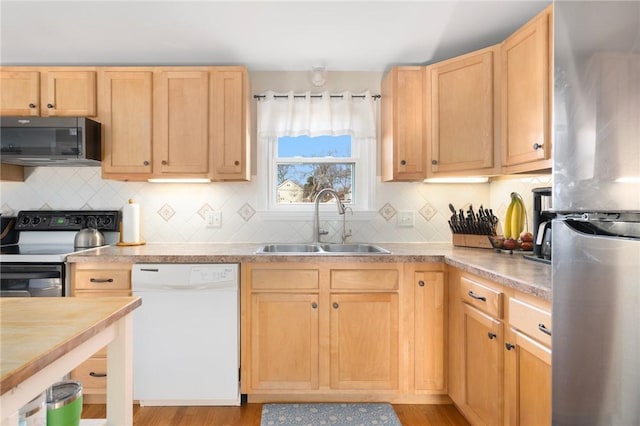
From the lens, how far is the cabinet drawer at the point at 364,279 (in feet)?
7.13

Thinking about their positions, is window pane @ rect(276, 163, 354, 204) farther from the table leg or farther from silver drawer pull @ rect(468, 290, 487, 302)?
the table leg

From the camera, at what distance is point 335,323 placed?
7.14ft

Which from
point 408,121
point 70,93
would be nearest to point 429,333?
point 408,121

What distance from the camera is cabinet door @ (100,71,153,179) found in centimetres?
Result: 249

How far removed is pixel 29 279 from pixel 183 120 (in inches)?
52.4

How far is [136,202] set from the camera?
2801mm

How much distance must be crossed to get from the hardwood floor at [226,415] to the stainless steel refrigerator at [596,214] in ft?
4.08

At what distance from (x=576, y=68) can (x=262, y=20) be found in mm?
1720

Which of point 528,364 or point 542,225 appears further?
point 542,225

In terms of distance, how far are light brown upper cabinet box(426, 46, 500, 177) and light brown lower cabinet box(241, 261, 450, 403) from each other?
0.74m

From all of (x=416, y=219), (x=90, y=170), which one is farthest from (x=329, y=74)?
(x=90, y=170)

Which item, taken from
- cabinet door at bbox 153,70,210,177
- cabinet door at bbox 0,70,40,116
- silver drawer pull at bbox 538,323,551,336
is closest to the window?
cabinet door at bbox 153,70,210,177

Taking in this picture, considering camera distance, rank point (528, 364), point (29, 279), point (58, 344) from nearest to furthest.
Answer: point (58, 344) → point (528, 364) → point (29, 279)

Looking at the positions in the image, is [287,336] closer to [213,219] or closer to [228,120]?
[213,219]
